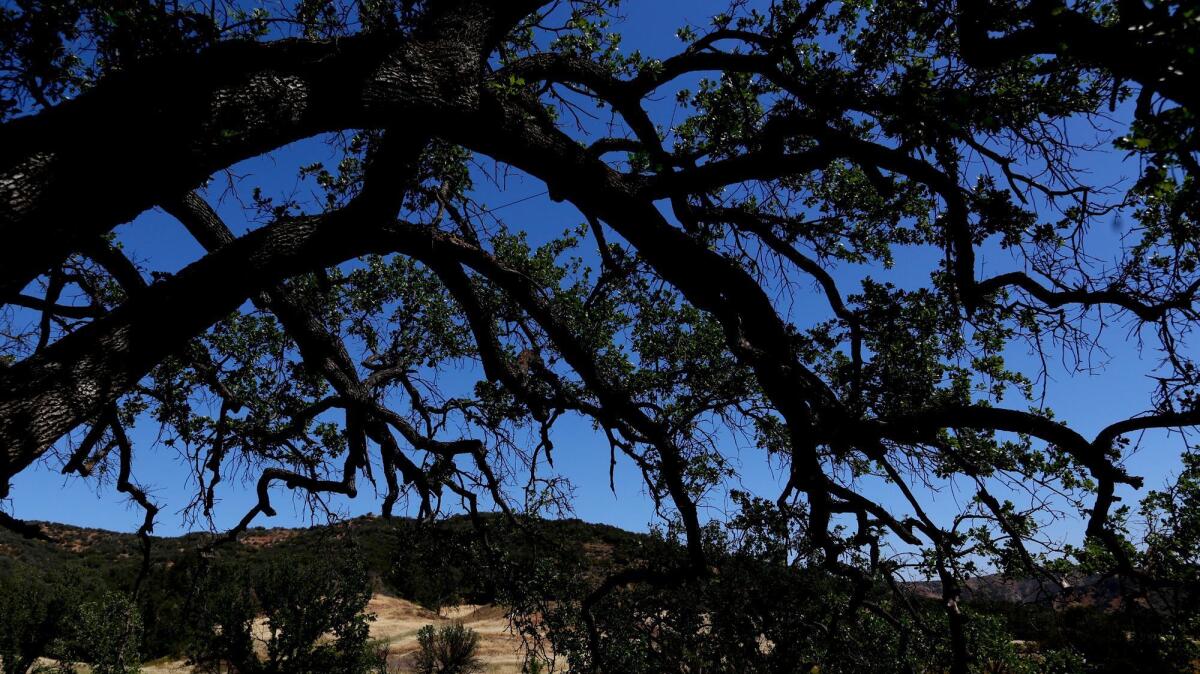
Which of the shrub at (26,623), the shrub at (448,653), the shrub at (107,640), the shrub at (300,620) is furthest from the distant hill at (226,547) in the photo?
the shrub at (448,653)

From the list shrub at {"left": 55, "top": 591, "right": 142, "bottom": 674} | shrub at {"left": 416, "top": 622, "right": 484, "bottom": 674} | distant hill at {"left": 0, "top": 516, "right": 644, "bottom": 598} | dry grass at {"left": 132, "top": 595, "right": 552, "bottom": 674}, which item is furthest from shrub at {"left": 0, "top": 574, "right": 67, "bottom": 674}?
shrub at {"left": 416, "top": 622, "right": 484, "bottom": 674}

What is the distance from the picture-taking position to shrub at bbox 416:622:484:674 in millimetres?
17125

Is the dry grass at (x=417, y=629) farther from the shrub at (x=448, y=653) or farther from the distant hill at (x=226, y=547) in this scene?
the distant hill at (x=226, y=547)

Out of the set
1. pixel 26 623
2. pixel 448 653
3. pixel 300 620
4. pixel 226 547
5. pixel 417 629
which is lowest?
pixel 448 653

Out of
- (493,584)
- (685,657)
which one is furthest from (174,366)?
(685,657)

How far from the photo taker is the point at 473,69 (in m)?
3.33

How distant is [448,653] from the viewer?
1816 centimetres

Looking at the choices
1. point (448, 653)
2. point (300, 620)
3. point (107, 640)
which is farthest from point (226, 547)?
point (300, 620)

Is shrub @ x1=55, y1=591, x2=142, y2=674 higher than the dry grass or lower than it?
higher

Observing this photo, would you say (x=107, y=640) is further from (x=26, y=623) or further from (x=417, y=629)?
(x=417, y=629)

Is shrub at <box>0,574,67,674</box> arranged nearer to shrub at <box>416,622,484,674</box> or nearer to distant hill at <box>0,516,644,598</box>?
distant hill at <box>0,516,644,598</box>

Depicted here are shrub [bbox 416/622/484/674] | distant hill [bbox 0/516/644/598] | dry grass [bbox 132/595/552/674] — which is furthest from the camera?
dry grass [bbox 132/595/552/674]

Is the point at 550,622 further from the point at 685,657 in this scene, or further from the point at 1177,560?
the point at 1177,560

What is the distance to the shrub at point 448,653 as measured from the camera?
17125 millimetres
